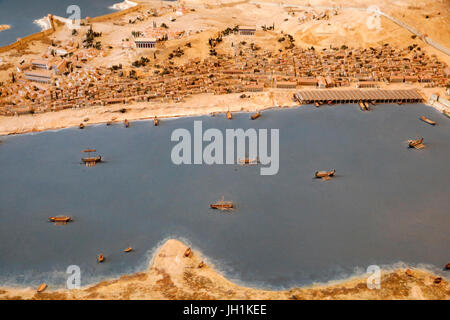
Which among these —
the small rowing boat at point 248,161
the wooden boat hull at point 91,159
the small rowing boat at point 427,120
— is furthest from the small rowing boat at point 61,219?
the small rowing boat at point 427,120

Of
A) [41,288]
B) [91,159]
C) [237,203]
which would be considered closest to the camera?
[41,288]

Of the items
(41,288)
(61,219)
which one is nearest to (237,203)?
(61,219)

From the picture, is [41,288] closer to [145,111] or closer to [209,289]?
[209,289]

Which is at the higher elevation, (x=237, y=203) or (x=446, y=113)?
(x=446, y=113)

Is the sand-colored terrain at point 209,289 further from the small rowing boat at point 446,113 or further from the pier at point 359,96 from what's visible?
the small rowing boat at point 446,113

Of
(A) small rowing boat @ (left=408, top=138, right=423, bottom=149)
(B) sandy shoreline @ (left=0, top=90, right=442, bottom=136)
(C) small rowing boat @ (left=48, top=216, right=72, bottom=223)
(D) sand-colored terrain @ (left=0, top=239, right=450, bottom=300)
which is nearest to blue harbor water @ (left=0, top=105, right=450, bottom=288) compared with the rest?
(C) small rowing boat @ (left=48, top=216, right=72, bottom=223)

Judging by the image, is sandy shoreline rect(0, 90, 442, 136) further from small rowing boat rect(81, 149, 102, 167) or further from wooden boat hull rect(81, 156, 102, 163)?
wooden boat hull rect(81, 156, 102, 163)

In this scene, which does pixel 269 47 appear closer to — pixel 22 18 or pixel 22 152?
pixel 22 152
